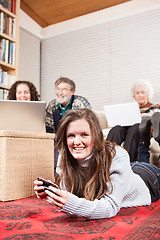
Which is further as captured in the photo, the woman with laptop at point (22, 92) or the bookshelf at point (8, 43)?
the bookshelf at point (8, 43)

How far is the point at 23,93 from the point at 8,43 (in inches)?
44.0

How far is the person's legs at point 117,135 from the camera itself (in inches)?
79.3

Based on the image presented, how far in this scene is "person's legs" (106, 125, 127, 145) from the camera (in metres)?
2.01

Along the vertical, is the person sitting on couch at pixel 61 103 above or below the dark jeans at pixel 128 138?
above

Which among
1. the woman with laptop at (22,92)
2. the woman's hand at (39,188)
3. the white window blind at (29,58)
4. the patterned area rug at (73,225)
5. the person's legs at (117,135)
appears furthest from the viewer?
the white window blind at (29,58)

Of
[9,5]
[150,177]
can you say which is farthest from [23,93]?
[9,5]

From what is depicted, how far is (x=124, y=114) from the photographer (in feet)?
7.17

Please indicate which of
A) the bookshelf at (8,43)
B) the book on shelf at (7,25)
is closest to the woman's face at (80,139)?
the bookshelf at (8,43)

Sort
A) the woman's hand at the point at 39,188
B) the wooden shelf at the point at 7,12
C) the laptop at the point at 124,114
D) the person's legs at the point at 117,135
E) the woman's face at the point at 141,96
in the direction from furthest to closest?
1. the wooden shelf at the point at 7,12
2. the woman's face at the point at 141,96
3. the laptop at the point at 124,114
4. the person's legs at the point at 117,135
5. the woman's hand at the point at 39,188

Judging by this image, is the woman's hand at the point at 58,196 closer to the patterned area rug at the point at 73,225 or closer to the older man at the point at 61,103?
the patterned area rug at the point at 73,225

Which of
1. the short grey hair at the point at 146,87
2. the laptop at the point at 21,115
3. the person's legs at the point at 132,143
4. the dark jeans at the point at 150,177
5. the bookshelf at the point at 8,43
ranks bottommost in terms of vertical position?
the dark jeans at the point at 150,177

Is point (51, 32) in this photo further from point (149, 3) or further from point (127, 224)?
point (127, 224)

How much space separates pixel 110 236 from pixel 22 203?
64cm

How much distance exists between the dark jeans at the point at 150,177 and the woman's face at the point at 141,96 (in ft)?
5.07
